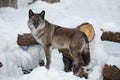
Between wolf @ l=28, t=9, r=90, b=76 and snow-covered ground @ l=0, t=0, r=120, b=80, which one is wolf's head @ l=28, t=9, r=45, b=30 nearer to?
wolf @ l=28, t=9, r=90, b=76

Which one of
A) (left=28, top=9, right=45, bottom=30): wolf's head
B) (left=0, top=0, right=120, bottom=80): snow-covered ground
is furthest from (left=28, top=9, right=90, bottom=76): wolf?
(left=0, top=0, right=120, bottom=80): snow-covered ground

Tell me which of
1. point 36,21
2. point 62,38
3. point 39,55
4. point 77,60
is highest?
point 36,21

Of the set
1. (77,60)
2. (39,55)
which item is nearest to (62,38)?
(77,60)

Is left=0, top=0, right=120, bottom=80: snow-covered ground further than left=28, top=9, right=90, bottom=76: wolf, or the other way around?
left=28, top=9, right=90, bottom=76: wolf

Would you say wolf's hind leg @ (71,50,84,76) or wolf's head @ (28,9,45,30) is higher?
wolf's head @ (28,9,45,30)

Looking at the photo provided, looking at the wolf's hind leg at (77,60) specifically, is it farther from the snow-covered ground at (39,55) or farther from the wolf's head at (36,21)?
the wolf's head at (36,21)

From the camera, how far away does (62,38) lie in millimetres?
8312

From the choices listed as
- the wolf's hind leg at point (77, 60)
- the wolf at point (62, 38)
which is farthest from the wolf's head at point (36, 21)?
the wolf's hind leg at point (77, 60)

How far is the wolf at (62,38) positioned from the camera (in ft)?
26.5

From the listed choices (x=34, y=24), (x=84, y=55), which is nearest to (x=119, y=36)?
(x=84, y=55)

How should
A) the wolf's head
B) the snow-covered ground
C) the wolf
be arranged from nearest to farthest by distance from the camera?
the snow-covered ground
the wolf
the wolf's head

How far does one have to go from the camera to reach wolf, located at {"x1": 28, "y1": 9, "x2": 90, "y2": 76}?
8070 millimetres

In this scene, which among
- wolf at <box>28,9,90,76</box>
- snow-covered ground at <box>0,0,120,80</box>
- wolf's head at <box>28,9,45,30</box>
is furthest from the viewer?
wolf's head at <box>28,9,45,30</box>

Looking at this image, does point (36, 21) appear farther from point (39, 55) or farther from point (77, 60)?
point (39, 55)
